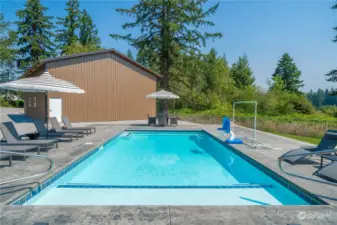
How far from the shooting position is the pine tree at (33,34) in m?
31.8

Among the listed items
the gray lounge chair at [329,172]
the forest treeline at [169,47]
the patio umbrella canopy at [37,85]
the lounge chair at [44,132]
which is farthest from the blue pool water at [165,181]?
the forest treeline at [169,47]

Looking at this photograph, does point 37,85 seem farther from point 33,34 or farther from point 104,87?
point 33,34

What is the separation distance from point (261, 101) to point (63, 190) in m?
24.7

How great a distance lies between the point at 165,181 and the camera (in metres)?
5.29

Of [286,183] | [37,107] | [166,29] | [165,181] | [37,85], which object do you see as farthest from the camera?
[166,29]

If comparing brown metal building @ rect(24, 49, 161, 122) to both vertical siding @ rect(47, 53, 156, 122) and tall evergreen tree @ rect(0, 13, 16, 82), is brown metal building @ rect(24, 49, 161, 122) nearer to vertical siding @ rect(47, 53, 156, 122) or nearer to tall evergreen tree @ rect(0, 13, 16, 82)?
vertical siding @ rect(47, 53, 156, 122)

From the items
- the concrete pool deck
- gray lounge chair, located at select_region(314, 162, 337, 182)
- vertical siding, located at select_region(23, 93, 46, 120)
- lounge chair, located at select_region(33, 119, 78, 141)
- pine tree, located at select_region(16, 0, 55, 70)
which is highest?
pine tree, located at select_region(16, 0, 55, 70)

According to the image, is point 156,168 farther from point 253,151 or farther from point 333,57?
point 333,57

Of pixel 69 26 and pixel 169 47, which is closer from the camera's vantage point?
pixel 169 47

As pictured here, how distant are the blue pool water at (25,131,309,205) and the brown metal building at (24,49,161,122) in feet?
31.3

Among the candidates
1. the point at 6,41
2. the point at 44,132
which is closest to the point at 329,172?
the point at 44,132

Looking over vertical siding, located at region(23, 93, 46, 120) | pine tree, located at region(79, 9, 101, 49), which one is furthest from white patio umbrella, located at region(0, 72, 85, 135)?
pine tree, located at region(79, 9, 101, 49)

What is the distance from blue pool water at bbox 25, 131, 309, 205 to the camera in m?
4.23

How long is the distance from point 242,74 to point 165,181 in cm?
3459
